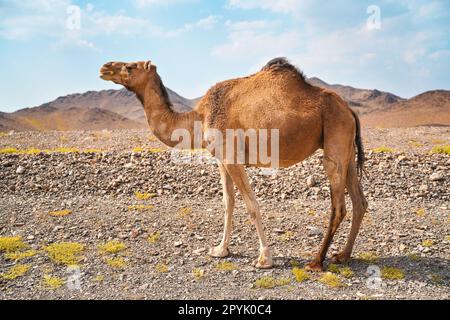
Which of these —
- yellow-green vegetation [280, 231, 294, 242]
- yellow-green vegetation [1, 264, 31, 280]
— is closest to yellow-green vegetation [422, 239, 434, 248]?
yellow-green vegetation [280, 231, 294, 242]

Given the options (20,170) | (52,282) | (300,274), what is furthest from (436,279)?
(20,170)

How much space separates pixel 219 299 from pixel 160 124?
3.57 metres

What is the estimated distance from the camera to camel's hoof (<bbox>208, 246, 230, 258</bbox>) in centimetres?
847

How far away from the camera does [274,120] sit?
25.3 ft

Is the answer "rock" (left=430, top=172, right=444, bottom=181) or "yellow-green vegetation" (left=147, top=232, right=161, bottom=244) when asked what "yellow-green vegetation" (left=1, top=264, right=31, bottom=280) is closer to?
"yellow-green vegetation" (left=147, top=232, right=161, bottom=244)

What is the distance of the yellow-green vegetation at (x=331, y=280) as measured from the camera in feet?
23.8

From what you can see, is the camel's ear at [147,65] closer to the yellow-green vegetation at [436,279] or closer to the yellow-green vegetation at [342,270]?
the yellow-green vegetation at [342,270]

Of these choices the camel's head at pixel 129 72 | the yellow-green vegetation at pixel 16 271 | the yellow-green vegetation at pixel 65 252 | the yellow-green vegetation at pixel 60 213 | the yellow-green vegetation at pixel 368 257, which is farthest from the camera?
the yellow-green vegetation at pixel 60 213

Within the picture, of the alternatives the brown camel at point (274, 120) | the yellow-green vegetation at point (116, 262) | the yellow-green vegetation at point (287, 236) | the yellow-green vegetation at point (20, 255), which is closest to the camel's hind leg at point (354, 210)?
the brown camel at point (274, 120)

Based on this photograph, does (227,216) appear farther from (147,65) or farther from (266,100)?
(147,65)

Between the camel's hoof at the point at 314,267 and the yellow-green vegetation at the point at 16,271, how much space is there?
16.4 feet

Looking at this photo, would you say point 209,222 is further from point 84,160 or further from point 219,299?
point 84,160

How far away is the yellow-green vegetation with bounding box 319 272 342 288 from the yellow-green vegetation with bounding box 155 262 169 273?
8.80 feet

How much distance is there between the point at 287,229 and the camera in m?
9.87
